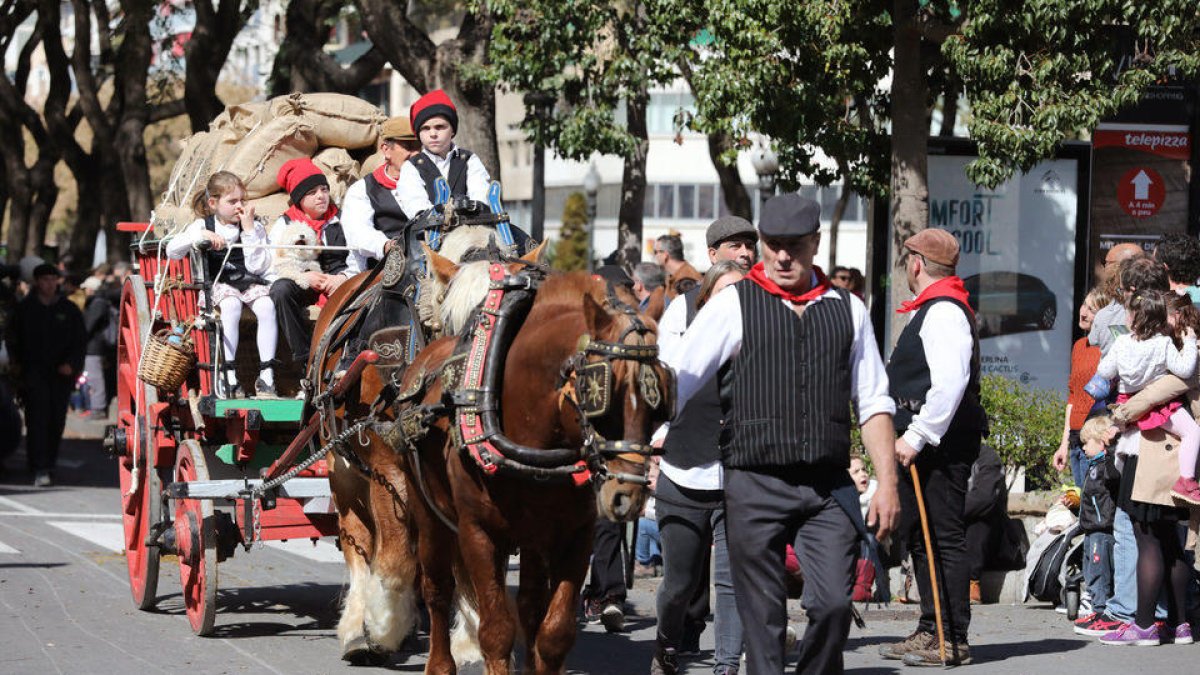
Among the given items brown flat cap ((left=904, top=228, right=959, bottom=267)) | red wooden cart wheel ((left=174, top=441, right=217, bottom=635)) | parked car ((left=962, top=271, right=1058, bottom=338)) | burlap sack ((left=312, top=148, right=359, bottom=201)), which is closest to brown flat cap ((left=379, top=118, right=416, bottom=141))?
burlap sack ((left=312, top=148, right=359, bottom=201))

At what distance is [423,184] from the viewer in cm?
881

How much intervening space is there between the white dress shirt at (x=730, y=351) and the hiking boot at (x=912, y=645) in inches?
112

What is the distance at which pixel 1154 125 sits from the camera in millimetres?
15281

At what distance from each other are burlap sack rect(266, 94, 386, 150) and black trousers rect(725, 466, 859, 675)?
5.67m

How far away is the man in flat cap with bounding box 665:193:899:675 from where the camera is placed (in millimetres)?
6164

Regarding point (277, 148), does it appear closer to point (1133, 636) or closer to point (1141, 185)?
point (1133, 636)

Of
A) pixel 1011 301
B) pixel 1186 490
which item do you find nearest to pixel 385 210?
pixel 1186 490

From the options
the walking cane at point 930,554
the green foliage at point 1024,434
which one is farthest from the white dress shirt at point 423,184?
the green foliage at point 1024,434

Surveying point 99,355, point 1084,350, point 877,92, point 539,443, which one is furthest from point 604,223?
point 539,443

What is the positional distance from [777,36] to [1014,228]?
2.88 meters

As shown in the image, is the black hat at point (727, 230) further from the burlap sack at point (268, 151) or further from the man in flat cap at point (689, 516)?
the burlap sack at point (268, 151)

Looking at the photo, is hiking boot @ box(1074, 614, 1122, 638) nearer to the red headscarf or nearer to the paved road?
the paved road

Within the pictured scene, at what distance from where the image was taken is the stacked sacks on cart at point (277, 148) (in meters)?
11.0

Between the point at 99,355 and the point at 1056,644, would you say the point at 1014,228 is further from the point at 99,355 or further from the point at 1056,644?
the point at 99,355
